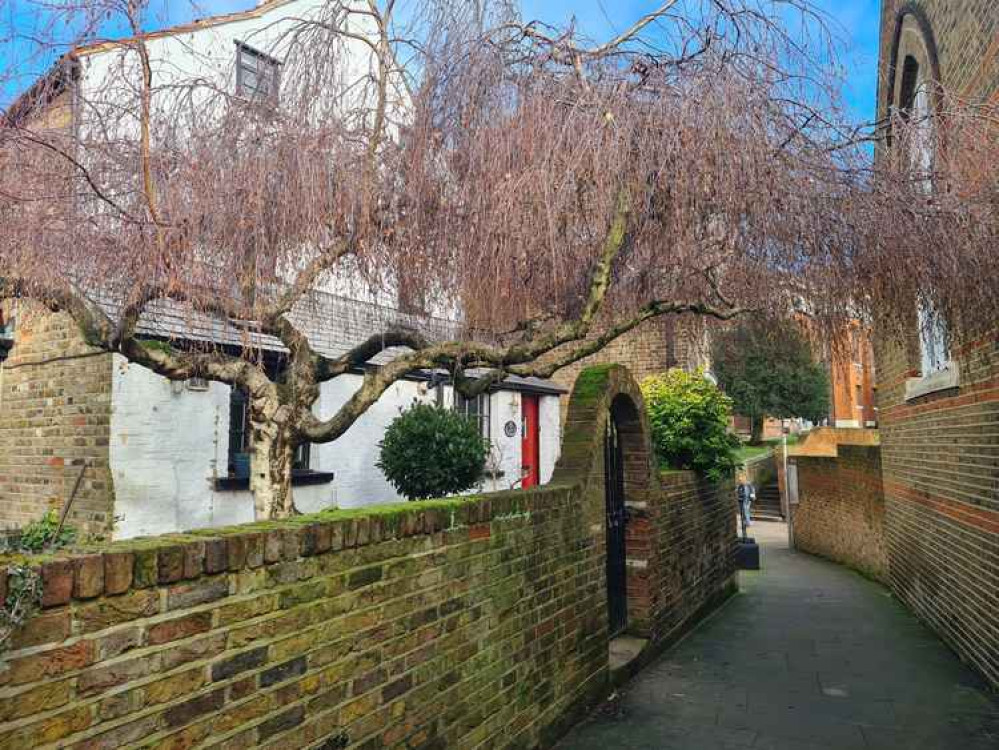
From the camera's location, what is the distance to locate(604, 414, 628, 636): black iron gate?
6965 mm

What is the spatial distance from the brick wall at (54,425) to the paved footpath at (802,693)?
586 cm

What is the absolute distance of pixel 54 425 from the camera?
28.0 feet

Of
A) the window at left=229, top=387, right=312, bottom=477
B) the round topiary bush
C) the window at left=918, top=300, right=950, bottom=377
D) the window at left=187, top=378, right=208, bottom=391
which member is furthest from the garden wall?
the window at left=187, top=378, right=208, bottom=391

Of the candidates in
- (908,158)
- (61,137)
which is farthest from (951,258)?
(61,137)

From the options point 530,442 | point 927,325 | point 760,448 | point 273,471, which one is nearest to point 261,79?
point 273,471

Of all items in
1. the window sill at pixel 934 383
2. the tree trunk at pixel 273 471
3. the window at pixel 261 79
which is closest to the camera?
the tree trunk at pixel 273 471

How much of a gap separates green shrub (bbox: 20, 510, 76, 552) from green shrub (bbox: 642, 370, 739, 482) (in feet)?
22.0

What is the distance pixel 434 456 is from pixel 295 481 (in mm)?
2210

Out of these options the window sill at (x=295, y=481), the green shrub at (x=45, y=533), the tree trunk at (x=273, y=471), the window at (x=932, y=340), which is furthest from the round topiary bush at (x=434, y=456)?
the window at (x=932, y=340)

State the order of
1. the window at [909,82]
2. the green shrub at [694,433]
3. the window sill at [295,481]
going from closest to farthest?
the window at [909,82], the window sill at [295,481], the green shrub at [694,433]

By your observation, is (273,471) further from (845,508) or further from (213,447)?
(845,508)

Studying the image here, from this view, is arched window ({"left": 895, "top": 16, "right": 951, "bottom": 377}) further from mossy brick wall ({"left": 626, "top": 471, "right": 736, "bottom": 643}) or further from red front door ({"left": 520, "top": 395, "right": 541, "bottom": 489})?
red front door ({"left": 520, "top": 395, "right": 541, "bottom": 489})

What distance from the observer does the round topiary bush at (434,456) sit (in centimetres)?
916

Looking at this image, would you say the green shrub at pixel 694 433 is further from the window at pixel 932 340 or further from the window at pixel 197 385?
the window at pixel 197 385
